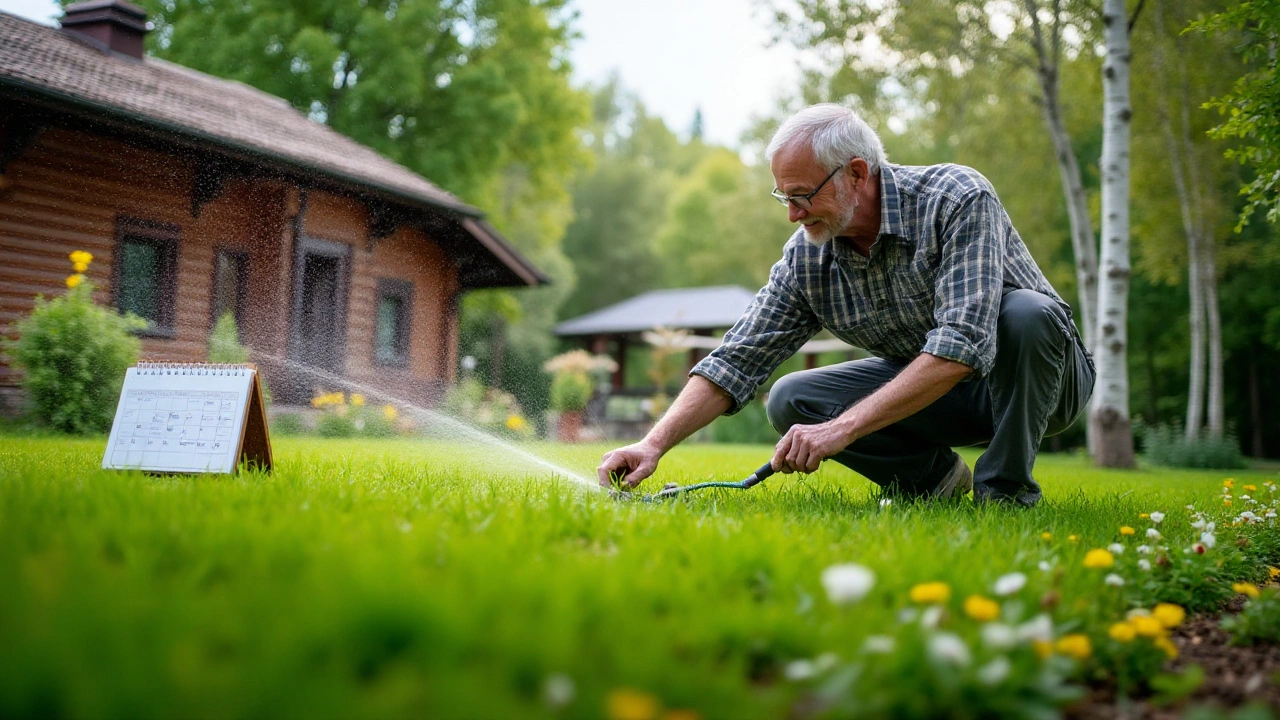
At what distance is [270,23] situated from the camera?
59.1 feet

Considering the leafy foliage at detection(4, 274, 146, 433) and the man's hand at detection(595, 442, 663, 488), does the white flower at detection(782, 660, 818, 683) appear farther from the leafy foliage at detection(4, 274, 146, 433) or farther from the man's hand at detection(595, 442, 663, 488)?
the leafy foliage at detection(4, 274, 146, 433)

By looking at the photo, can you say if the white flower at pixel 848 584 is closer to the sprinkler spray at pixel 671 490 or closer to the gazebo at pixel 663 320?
the sprinkler spray at pixel 671 490

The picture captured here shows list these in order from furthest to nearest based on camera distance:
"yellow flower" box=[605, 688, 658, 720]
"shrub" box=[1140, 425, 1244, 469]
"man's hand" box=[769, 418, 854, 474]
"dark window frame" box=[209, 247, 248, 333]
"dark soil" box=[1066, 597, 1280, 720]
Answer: "shrub" box=[1140, 425, 1244, 469] → "dark window frame" box=[209, 247, 248, 333] → "man's hand" box=[769, 418, 854, 474] → "dark soil" box=[1066, 597, 1280, 720] → "yellow flower" box=[605, 688, 658, 720]

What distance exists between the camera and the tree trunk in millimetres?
9312

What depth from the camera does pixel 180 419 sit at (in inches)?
134

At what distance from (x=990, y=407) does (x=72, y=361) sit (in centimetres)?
695

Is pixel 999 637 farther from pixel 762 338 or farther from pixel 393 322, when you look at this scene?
pixel 393 322

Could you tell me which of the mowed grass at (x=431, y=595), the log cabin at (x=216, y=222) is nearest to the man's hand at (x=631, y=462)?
the mowed grass at (x=431, y=595)

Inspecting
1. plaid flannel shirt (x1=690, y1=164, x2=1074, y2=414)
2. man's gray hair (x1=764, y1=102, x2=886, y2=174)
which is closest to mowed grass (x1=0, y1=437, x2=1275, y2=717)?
plaid flannel shirt (x1=690, y1=164, x2=1074, y2=414)

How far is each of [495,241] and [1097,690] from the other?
13.1 meters

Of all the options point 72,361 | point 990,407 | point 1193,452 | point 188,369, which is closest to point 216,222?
point 72,361

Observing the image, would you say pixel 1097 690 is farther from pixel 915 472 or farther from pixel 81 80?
pixel 81 80

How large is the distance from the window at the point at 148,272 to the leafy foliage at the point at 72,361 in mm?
2404

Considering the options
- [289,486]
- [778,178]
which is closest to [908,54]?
[778,178]
